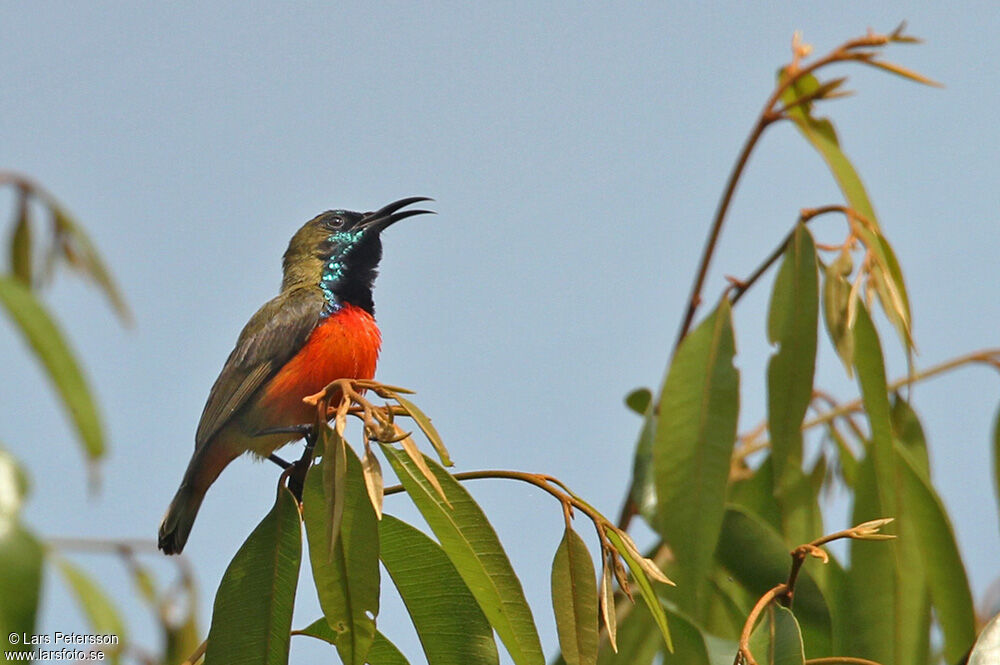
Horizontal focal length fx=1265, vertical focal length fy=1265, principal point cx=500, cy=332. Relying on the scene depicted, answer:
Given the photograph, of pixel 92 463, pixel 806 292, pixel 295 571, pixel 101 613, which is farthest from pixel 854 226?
pixel 101 613

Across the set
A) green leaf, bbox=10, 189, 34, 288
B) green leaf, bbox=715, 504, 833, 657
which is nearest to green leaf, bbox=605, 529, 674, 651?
green leaf, bbox=715, 504, 833, 657

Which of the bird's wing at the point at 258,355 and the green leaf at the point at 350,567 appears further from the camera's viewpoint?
the bird's wing at the point at 258,355

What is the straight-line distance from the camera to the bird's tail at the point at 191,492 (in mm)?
4277

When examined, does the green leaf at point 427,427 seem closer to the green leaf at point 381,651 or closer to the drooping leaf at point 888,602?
the green leaf at point 381,651

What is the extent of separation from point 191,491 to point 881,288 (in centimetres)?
244

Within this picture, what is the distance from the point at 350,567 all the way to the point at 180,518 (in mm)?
2256

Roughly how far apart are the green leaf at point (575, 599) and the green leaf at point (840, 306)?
3.60 feet

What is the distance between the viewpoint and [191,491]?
14.4 feet

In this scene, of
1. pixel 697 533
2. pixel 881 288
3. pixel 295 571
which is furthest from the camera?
pixel 881 288

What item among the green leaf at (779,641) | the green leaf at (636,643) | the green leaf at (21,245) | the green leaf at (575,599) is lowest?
the green leaf at (636,643)

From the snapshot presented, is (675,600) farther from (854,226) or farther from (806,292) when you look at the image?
(854,226)

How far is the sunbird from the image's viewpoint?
432 cm

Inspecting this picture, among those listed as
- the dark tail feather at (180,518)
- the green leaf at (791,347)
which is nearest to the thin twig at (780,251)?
the green leaf at (791,347)

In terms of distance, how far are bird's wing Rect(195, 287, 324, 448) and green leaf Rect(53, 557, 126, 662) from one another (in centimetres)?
77
